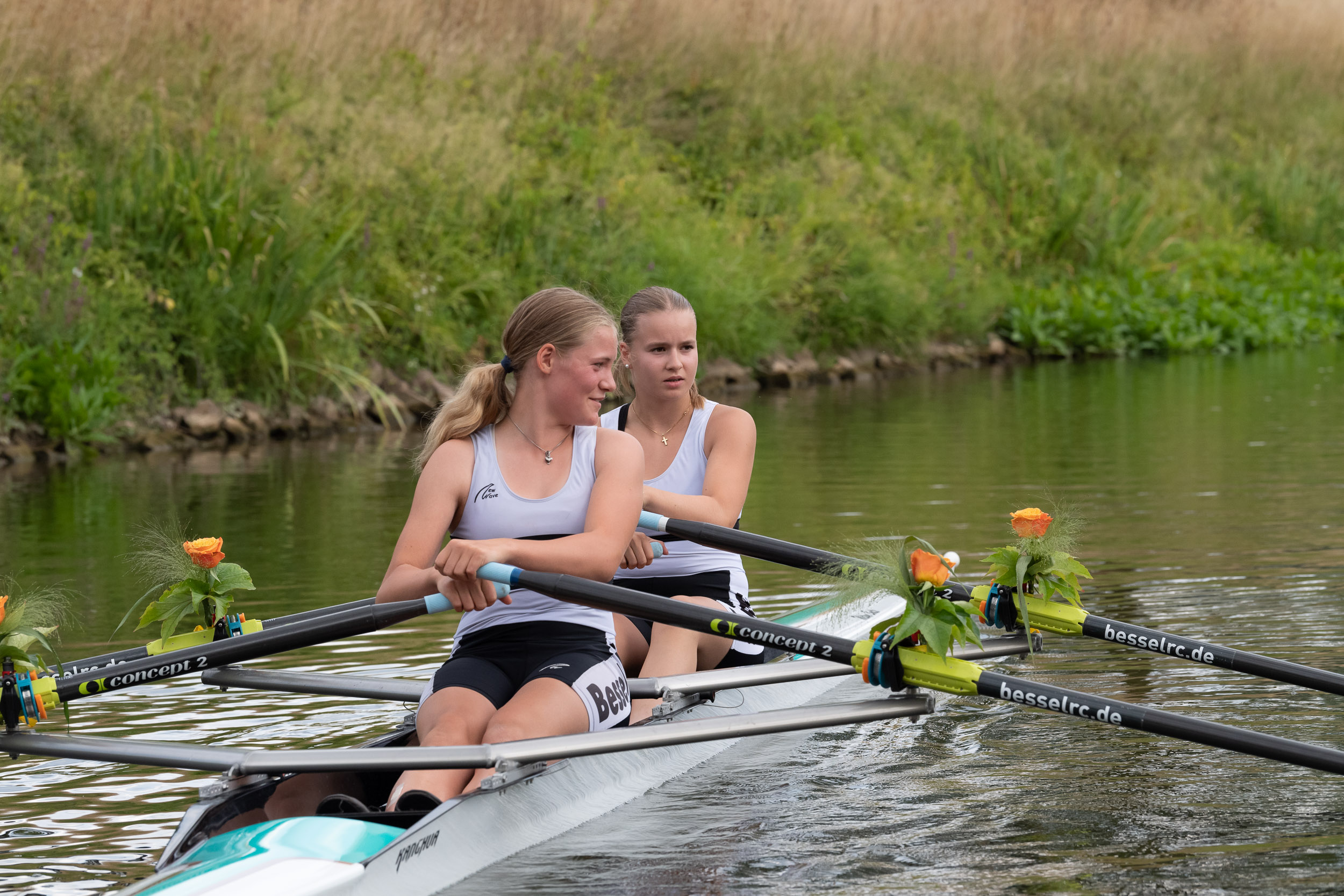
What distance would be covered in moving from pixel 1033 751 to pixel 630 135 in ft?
50.0

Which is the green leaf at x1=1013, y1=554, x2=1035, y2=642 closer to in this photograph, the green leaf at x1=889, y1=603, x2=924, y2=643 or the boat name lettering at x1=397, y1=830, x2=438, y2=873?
the green leaf at x1=889, y1=603, x2=924, y2=643

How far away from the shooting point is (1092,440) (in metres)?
12.7

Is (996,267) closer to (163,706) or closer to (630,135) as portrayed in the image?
(630,135)

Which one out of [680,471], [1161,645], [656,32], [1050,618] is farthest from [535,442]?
[656,32]

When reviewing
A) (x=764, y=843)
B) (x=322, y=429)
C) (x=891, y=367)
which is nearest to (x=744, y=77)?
(x=891, y=367)

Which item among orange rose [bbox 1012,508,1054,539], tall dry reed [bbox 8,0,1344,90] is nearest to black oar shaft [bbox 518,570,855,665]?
orange rose [bbox 1012,508,1054,539]

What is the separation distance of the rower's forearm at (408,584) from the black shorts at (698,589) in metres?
1.20

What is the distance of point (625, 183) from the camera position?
17.8 metres

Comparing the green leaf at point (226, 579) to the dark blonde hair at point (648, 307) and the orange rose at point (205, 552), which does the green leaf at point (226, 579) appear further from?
the dark blonde hair at point (648, 307)

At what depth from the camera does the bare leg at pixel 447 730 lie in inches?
162

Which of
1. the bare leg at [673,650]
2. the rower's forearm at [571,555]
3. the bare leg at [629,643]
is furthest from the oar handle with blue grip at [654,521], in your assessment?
the rower's forearm at [571,555]

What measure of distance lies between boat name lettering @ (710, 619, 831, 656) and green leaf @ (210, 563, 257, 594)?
4.66 ft

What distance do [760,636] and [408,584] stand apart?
877mm

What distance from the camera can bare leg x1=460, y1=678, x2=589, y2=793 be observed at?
166 inches
